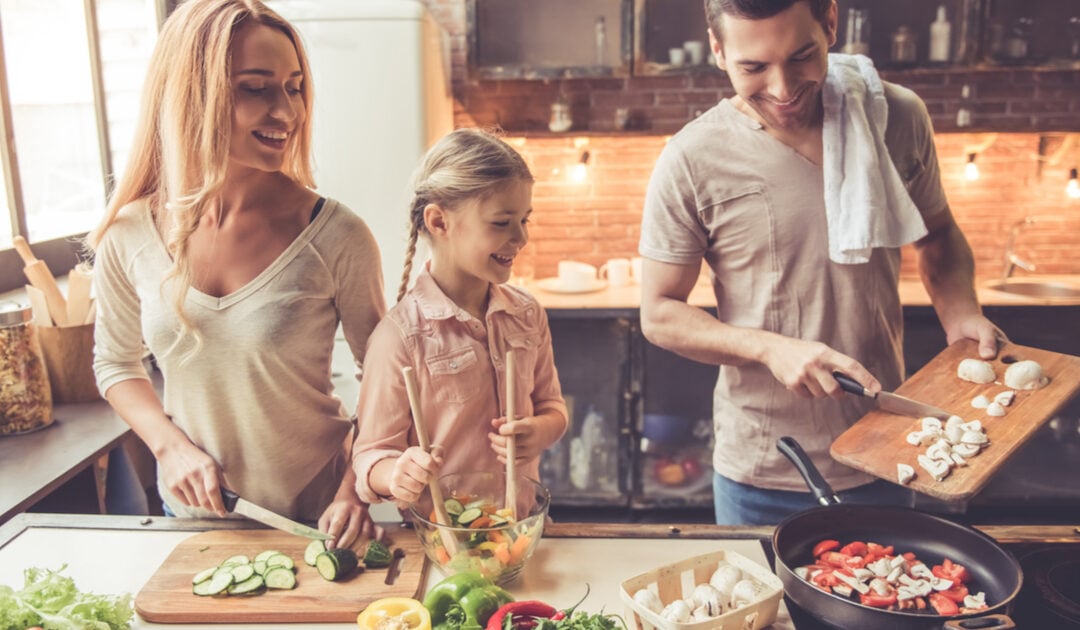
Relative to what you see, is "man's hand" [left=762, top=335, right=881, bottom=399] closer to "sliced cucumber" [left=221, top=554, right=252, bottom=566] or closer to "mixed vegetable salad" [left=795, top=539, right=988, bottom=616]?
"mixed vegetable salad" [left=795, top=539, right=988, bottom=616]

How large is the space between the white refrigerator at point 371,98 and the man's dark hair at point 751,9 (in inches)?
70.3

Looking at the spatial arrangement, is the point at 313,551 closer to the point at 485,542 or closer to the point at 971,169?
the point at 485,542

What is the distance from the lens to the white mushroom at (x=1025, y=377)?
1544 millimetres

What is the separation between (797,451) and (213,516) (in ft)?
3.39

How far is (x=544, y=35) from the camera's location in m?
3.79

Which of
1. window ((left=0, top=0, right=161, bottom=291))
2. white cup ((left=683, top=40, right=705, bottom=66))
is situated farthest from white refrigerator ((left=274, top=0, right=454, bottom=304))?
white cup ((left=683, top=40, right=705, bottom=66))

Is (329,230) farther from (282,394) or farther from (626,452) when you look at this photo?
(626,452)

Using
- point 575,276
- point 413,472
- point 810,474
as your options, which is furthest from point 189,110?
point 575,276

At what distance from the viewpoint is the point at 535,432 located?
4.56ft

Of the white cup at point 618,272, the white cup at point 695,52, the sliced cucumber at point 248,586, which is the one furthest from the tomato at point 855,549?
Result: the white cup at point 695,52

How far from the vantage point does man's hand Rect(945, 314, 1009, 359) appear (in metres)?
1.66

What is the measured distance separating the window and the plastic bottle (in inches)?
122

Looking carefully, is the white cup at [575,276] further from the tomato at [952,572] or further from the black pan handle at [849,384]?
the tomato at [952,572]

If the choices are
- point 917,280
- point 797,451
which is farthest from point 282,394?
point 917,280
